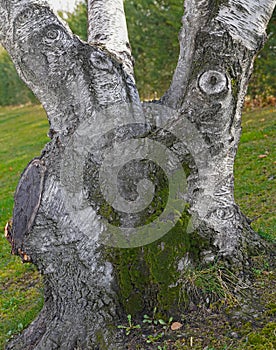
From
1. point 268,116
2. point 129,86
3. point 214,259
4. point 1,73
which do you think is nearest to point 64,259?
point 214,259

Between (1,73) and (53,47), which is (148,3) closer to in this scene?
(53,47)

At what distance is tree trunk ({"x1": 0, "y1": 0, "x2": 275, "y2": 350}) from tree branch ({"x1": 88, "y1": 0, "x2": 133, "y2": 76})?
347 millimetres

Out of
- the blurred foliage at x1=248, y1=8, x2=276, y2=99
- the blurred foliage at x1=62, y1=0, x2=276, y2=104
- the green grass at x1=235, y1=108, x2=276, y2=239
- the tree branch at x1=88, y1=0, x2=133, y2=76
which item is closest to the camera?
the tree branch at x1=88, y1=0, x2=133, y2=76

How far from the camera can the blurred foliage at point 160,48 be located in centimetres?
1185

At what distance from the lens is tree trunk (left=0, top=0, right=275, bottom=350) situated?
8.14 ft

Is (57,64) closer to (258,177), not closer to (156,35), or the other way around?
(258,177)

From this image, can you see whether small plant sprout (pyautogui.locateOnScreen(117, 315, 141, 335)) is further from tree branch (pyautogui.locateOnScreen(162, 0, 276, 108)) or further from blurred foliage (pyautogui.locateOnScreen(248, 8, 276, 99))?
blurred foliage (pyautogui.locateOnScreen(248, 8, 276, 99))

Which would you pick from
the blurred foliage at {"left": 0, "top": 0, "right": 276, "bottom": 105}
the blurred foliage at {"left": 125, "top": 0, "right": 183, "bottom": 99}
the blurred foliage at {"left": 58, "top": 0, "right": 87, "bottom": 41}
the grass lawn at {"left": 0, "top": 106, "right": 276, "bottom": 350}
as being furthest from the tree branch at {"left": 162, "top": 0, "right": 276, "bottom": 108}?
the blurred foliage at {"left": 58, "top": 0, "right": 87, "bottom": 41}

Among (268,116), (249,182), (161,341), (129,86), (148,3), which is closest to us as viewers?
(161,341)

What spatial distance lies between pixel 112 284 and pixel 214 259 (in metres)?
0.63

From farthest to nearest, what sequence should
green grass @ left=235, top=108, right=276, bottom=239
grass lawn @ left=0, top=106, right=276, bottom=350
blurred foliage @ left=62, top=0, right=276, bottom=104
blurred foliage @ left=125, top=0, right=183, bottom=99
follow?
blurred foliage @ left=125, top=0, right=183, bottom=99 → blurred foliage @ left=62, top=0, right=276, bottom=104 → green grass @ left=235, top=108, right=276, bottom=239 → grass lawn @ left=0, top=106, right=276, bottom=350

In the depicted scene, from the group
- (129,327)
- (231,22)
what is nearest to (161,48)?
(231,22)

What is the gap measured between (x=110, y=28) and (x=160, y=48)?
11154 millimetres

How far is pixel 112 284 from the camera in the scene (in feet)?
8.32
